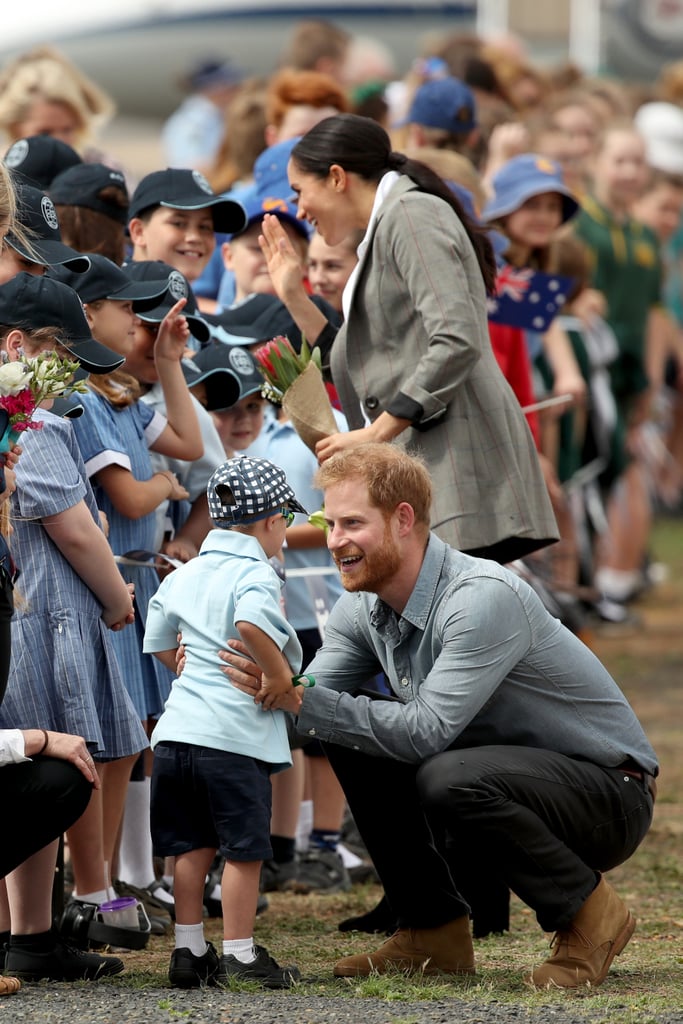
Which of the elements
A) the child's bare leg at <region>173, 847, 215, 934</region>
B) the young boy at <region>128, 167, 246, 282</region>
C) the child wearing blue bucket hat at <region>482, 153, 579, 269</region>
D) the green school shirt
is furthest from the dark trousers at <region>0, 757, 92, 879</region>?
the green school shirt

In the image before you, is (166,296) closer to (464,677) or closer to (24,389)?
(24,389)

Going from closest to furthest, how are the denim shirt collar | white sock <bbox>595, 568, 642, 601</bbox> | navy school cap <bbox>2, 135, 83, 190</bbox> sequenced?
1. the denim shirt collar
2. navy school cap <bbox>2, 135, 83, 190</bbox>
3. white sock <bbox>595, 568, 642, 601</bbox>

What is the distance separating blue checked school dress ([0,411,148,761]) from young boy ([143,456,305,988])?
28cm

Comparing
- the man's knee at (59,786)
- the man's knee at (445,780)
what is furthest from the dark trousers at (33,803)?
the man's knee at (445,780)

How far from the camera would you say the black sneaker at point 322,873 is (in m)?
5.38

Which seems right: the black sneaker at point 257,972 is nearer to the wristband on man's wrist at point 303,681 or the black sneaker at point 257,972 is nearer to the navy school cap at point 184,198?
the wristband on man's wrist at point 303,681

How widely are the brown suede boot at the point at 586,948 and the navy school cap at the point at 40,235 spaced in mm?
2147

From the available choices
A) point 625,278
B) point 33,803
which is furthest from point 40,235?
point 625,278

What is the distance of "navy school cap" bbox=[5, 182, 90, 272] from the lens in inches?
184

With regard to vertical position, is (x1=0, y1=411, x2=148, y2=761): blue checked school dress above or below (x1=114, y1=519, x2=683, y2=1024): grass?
above

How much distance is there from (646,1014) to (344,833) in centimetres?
235

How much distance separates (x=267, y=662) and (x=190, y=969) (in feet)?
2.42

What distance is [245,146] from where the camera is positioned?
7.57 m

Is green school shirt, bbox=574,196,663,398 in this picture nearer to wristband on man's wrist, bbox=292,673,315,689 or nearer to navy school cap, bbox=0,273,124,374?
navy school cap, bbox=0,273,124,374
